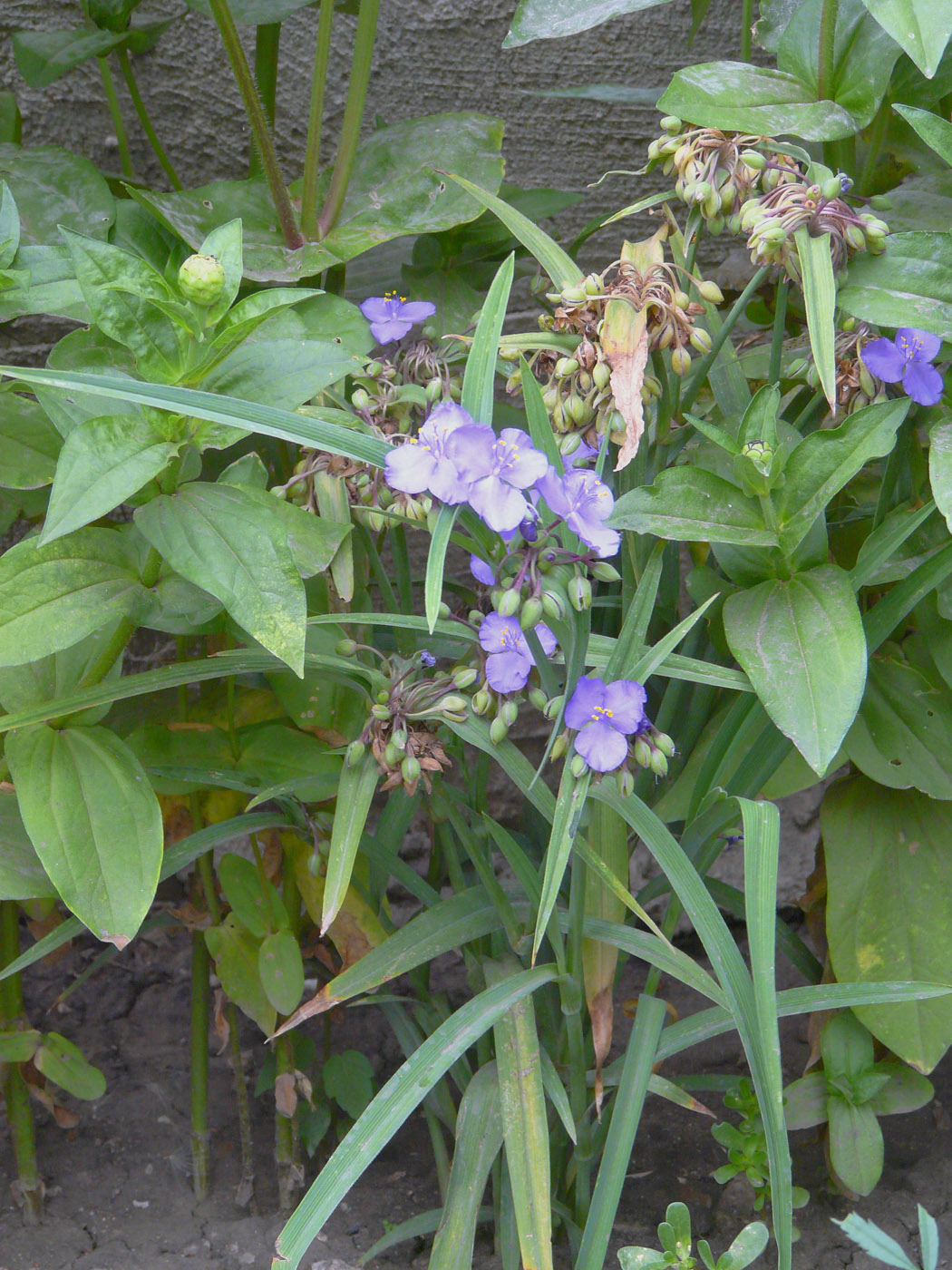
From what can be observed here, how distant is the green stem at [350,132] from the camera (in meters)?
1.12

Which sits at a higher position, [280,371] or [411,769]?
[280,371]

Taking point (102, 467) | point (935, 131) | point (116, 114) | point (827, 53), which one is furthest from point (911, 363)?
point (116, 114)

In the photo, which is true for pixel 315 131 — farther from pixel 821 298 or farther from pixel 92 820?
pixel 92 820

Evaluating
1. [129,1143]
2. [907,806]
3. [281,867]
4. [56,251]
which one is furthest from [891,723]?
A: [129,1143]

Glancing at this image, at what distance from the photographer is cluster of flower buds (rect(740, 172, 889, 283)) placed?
79 centimetres

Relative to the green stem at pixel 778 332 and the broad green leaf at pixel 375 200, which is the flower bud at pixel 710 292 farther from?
the broad green leaf at pixel 375 200

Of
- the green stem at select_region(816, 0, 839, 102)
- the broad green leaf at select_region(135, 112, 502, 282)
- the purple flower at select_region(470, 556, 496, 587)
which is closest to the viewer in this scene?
the purple flower at select_region(470, 556, 496, 587)

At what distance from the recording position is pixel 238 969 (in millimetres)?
1103

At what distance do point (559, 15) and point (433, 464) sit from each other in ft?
1.97

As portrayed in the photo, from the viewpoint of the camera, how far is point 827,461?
0.85 meters

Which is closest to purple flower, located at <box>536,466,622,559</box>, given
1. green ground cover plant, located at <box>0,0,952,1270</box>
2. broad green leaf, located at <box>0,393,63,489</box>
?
green ground cover plant, located at <box>0,0,952,1270</box>

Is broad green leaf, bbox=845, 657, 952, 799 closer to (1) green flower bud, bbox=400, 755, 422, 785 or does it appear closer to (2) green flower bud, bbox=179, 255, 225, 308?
(1) green flower bud, bbox=400, 755, 422, 785

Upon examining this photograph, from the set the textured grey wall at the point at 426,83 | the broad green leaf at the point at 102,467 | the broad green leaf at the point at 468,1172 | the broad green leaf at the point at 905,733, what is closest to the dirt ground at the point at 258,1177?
the broad green leaf at the point at 468,1172

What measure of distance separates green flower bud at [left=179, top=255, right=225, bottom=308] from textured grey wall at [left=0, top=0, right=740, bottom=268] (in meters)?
0.73
